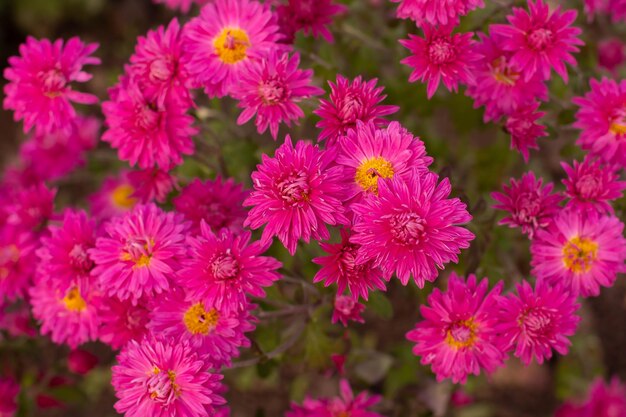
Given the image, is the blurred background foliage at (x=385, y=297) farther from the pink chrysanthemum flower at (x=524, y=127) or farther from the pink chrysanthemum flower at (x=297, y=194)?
the pink chrysanthemum flower at (x=297, y=194)

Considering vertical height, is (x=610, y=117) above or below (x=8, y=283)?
above

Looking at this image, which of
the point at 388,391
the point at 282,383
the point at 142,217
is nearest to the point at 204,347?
the point at 142,217

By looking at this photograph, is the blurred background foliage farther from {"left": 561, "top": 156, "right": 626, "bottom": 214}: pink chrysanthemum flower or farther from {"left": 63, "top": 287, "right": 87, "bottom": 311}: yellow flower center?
{"left": 63, "top": 287, "right": 87, "bottom": 311}: yellow flower center

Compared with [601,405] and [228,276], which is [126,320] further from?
[601,405]

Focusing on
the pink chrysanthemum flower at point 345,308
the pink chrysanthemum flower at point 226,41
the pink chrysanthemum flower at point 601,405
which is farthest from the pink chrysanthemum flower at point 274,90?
the pink chrysanthemum flower at point 601,405

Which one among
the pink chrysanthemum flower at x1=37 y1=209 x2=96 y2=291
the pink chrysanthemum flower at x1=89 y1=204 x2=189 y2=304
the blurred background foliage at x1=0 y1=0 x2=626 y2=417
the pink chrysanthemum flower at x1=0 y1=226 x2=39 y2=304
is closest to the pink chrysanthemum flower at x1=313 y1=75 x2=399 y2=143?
the blurred background foliage at x1=0 y1=0 x2=626 y2=417

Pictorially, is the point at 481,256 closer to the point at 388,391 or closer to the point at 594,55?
the point at 388,391
